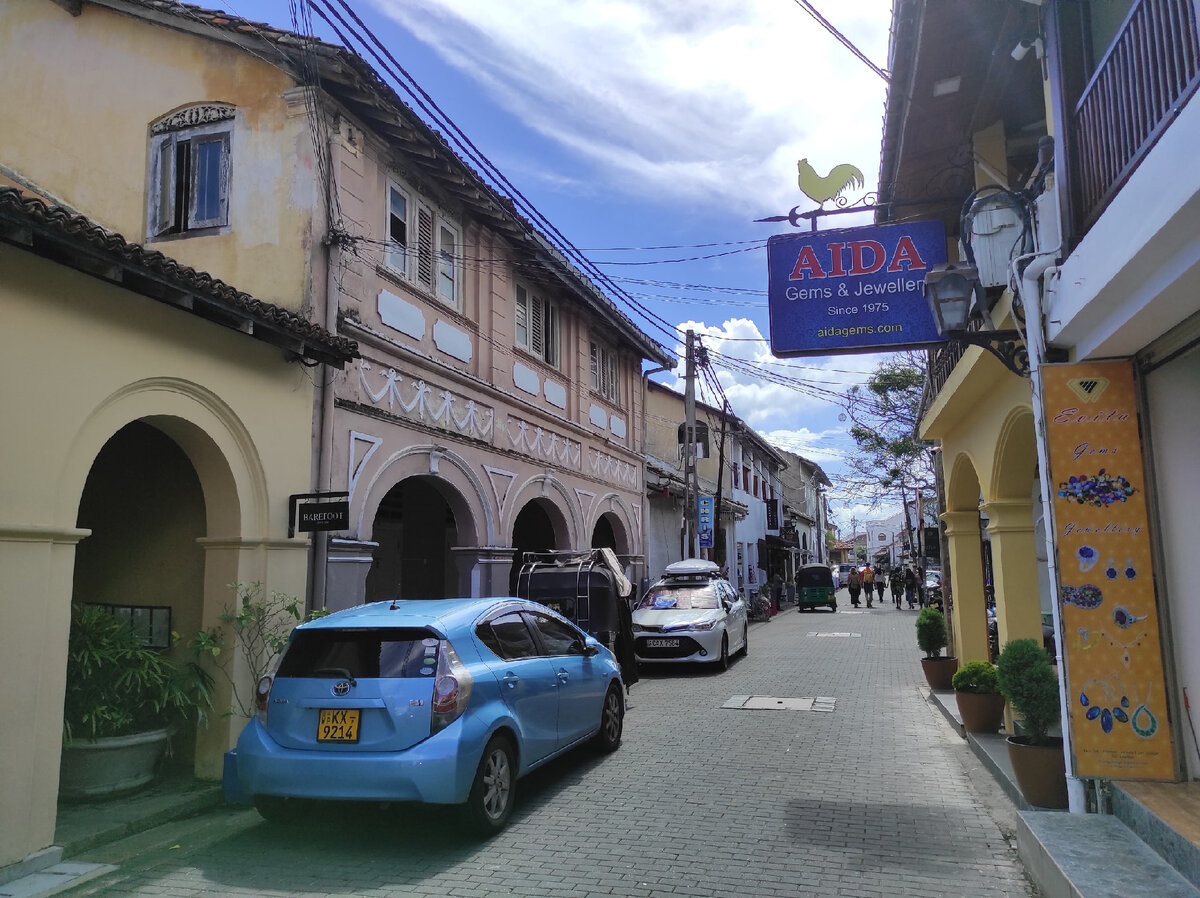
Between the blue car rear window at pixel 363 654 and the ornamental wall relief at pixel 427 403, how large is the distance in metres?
4.21

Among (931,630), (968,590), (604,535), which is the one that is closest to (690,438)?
(604,535)

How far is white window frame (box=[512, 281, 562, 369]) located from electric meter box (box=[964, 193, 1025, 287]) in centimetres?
824

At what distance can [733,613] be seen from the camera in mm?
16109

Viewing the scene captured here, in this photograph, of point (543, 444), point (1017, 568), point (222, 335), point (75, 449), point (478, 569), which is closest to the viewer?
point (75, 449)

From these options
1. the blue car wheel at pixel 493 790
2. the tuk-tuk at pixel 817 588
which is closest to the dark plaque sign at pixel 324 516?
the blue car wheel at pixel 493 790

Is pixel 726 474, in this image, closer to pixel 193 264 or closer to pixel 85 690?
pixel 193 264

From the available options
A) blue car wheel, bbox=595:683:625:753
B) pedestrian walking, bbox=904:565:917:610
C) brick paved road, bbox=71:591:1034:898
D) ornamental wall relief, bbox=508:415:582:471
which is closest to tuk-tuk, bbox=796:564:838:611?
pedestrian walking, bbox=904:565:917:610

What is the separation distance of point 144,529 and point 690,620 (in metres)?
8.89

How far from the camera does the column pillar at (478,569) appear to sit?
11945 millimetres

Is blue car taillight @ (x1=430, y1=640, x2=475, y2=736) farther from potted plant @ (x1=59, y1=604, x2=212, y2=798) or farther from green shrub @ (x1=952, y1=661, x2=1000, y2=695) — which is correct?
green shrub @ (x1=952, y1=661, x2=1000, y2=695)

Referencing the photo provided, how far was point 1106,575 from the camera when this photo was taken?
5.18m

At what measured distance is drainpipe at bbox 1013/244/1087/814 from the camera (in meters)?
5.16

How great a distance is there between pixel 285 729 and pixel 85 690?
1911 mm

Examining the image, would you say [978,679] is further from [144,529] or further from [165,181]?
[165,181]
